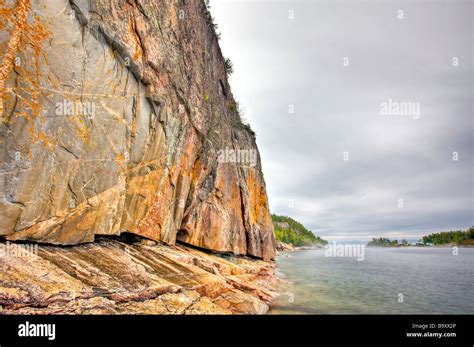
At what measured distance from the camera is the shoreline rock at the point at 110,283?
6.71m

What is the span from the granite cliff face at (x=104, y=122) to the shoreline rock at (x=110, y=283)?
0.95 metres

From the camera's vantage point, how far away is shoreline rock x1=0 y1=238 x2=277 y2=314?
6.71 m

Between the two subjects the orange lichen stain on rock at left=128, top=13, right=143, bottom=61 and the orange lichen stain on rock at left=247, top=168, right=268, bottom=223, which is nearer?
the orange lichen stain on rock at left=128, top=13, right=143, bottom=61

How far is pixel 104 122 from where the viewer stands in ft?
35.8

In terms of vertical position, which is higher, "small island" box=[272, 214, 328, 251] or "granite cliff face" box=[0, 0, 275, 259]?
"granite cliff face" box=[0, 0, 275, 259]

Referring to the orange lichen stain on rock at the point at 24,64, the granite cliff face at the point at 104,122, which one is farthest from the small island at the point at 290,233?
the orange lichen stain on rock at the point at 24,64

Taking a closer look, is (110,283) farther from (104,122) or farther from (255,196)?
(255,196)

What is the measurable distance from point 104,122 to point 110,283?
6702mm

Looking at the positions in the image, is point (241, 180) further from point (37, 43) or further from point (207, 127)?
point (37, 43)

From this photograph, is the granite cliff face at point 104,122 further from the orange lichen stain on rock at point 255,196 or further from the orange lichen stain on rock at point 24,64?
the orange lichen stain on rock at point 255,196

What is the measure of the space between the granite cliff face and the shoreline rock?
3.11 feet

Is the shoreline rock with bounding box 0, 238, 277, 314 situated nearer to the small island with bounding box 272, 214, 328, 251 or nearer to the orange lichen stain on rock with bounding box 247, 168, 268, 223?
the orange lichen stain on rock with bounding box 247, 168, 268, 223

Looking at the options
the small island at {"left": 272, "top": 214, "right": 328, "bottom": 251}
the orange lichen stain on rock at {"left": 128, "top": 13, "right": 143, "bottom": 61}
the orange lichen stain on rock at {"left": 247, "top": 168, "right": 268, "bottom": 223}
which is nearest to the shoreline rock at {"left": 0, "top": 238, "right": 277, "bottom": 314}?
the orange lichen stain on rock at {"left": 128, "top": 13, "right": 143, "bottom": 61}
